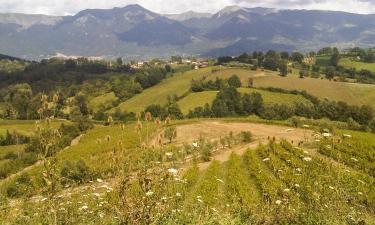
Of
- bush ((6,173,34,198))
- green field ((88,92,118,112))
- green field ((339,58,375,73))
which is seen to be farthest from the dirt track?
green field ((339,58,375,73))

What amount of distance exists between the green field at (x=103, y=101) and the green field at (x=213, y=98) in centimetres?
2852

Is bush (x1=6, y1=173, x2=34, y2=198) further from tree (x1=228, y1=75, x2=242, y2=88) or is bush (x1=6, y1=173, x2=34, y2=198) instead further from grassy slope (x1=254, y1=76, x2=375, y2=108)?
tree (x1=228, y1=75, x2=242, y2=88)

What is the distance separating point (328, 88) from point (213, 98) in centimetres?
3251

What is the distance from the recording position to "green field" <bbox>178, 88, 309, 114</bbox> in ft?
356

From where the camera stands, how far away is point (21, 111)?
4754 inches

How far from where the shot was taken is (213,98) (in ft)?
375

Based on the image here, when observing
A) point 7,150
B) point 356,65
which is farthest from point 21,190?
point 356,65

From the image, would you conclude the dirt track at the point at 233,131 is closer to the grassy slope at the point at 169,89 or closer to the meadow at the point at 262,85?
the meadow at the point at 262,85

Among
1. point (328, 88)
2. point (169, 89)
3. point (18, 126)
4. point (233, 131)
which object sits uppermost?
point (328, 88)

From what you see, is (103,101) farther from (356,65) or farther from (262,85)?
(356,65)

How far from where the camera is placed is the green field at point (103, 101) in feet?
456

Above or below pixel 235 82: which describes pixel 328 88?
below

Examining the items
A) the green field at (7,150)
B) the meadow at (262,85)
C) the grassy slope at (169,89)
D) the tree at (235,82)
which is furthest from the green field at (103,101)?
the green field at (7,150)

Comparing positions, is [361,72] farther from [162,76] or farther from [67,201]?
[67,201]
